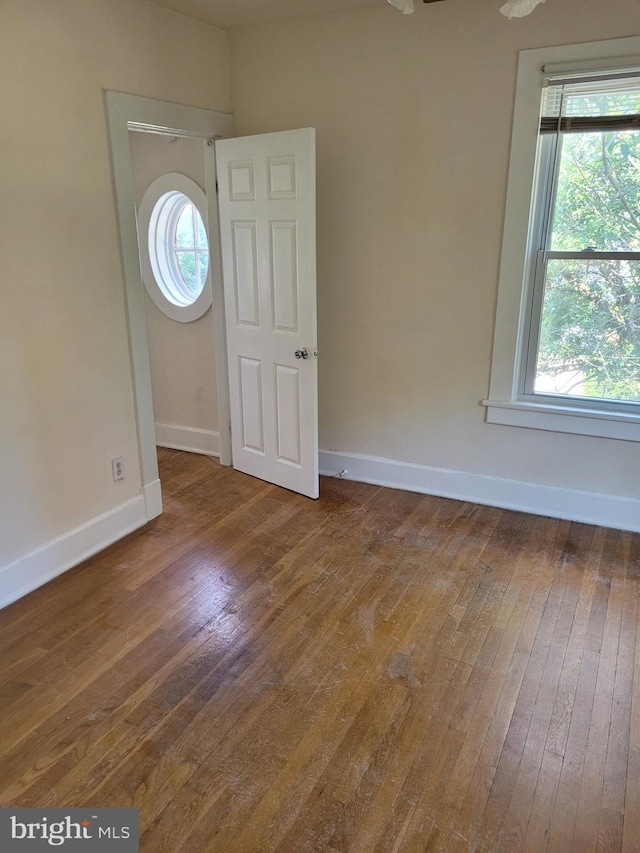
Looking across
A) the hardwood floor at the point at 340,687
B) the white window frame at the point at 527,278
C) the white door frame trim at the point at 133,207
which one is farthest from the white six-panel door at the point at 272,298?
the white window frame at the point at 527,278

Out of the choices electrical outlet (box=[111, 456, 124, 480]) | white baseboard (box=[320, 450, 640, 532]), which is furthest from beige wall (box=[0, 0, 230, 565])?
white baseboard (box=[320, 450, 640, 532])

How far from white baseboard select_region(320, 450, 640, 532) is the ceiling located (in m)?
2.49

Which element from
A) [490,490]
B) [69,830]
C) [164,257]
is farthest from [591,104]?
[69,830]

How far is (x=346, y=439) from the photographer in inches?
155

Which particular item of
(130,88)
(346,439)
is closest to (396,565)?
Result: (346,439)

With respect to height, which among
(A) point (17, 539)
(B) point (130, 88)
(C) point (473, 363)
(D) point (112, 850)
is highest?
(B) point (130, 88)

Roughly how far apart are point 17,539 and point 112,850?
4.90ft

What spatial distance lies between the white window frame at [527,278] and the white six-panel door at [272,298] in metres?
1.02

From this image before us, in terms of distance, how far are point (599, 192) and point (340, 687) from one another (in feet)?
8.43

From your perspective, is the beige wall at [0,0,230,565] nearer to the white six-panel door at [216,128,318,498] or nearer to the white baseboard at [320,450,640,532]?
the white six-panel door at [216,128,318,498]

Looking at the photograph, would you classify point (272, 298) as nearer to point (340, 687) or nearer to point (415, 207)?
point (415, 207)

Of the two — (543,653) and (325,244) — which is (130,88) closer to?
(325,244)

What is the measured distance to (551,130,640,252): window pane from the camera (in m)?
2.87

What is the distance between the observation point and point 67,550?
294cm
